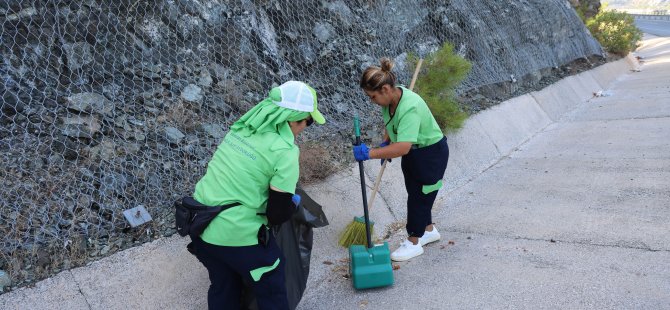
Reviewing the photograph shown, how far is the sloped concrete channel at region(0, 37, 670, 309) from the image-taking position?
270 cm

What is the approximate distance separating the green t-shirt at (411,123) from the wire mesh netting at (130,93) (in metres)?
1.54

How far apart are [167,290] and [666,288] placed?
2763 mm

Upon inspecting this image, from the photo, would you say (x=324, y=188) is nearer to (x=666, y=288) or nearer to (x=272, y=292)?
(x=272, y=292)

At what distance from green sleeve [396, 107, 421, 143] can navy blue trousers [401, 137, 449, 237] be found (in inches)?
12.3

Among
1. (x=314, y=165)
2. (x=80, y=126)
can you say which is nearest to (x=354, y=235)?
(x=314, y=165)

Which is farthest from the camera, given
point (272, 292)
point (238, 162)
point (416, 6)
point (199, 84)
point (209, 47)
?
point (416, 6)

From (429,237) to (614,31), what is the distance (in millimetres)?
13277

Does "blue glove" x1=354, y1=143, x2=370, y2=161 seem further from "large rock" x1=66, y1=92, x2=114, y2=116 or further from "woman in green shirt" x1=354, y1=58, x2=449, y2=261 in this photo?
"large rock" x1=66, y1=92, x2=114, y2=116

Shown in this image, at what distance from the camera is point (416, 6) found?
23.1 ft

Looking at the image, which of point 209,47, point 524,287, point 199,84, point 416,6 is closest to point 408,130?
point 524,287

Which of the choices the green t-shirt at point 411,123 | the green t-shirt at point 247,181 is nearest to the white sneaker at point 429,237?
the green t-shirt at point 411,123

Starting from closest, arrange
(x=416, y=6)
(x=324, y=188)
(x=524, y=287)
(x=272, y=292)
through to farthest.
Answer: (x=272, y=292) → (x=524, y=287) → (x=324, y=188) → (x=416, y=6)

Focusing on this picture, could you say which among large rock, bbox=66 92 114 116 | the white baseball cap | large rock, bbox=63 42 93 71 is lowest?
large rock, bbox=66 92 114 116

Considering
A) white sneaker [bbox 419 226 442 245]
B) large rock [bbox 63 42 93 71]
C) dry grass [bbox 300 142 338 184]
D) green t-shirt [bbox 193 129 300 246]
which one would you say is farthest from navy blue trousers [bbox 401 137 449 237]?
large rock [bbox 63 42 93 71]
